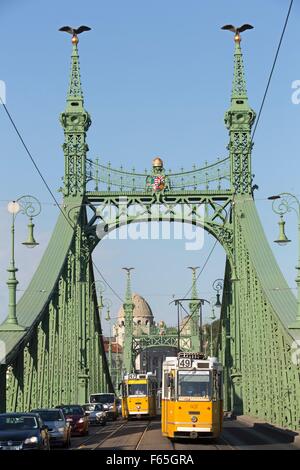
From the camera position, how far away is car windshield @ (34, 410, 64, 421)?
1273 inches

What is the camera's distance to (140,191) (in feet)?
196

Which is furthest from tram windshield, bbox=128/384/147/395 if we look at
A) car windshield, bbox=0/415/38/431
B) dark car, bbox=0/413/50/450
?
car windshield, bbox=0/415/38/431

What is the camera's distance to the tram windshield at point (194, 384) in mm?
33844

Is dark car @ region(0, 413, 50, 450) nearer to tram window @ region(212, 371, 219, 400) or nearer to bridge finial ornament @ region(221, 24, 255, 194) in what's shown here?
tram window @ region(212, 371, 219, 400)

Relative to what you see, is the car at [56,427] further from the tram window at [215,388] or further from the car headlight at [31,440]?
the car headlight at [31,440]

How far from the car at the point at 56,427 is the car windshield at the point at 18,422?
486 centimetres

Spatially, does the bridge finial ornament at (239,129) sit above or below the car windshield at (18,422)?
above

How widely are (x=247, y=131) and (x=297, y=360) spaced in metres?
23.1

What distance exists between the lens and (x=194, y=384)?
34.0 m

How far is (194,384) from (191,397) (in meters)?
0.45

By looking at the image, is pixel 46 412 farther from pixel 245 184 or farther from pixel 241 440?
pixel 245 184

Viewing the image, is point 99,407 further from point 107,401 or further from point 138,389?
point 107,401

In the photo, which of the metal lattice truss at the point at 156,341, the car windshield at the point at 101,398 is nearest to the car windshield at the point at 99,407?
the car windshield at the point at 101,398
